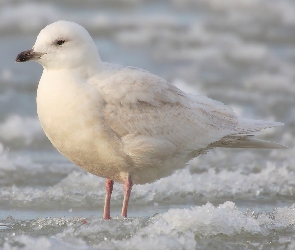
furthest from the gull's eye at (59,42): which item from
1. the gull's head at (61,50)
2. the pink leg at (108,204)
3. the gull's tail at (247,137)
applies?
the gull's tail at (247,137)

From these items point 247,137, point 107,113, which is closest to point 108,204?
point 107,113

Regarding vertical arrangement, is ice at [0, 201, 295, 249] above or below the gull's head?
below

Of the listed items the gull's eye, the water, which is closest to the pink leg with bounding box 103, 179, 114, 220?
the water

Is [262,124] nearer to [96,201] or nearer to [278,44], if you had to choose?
[96,201]

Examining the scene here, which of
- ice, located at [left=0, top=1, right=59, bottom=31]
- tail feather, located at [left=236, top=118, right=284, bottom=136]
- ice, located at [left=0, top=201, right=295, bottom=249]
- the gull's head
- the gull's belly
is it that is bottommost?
ice, located at [left=0, top=201, right=295, bottom=249]

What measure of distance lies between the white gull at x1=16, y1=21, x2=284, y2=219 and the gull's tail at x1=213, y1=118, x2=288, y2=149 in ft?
1.04

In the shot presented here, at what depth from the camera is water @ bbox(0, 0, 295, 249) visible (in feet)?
18.6

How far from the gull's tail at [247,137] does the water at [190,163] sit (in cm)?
49

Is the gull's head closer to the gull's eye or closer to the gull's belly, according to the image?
the gull's eye

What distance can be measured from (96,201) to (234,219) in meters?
1.58

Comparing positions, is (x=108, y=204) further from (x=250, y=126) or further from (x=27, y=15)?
(x=27, y=15)

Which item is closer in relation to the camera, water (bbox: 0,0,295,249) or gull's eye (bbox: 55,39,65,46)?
water (bbox: 0,0,295,249)

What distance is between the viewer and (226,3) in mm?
18953

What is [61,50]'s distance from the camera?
5.88m
